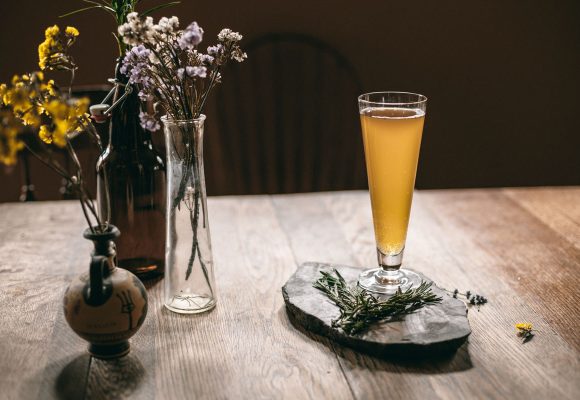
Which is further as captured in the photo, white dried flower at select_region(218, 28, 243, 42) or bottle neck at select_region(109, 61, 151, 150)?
bottle neck at select_region(109, 61, 151, 150)

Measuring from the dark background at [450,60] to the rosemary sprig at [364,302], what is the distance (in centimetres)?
174

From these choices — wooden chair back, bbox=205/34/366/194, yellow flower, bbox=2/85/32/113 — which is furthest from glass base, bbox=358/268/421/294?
wooden chair back, bbox=205/34/366/194

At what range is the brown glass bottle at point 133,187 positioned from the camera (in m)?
1.24

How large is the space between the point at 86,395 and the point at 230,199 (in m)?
0.87

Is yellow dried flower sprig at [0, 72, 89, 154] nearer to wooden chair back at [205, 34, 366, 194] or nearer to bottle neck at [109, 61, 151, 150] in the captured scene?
bottle neck at [109, 61, 151, 150]

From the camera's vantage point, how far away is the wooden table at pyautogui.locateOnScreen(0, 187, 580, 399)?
37.3 inches

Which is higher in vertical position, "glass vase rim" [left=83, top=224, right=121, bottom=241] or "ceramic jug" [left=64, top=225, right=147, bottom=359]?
"glass vase rim" [left=83, top=224, right=121, bottom=241]

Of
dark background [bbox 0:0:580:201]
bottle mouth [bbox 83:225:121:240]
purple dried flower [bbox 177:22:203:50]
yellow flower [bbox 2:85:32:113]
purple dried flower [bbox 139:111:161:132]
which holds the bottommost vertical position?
dark background [bbox 0:0:580:201]

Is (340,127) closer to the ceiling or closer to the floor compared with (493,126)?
closer to the ceiling

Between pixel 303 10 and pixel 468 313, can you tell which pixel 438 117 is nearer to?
pixel 303 10

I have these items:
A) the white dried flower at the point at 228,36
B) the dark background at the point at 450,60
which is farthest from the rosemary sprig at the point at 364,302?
the dark background at the point at 450,60

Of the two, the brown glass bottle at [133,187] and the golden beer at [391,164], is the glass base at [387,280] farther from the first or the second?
the brown glass bottle at [133,187]

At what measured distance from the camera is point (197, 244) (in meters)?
1.16

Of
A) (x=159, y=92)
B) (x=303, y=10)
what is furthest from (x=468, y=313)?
(x=303, y=10)
